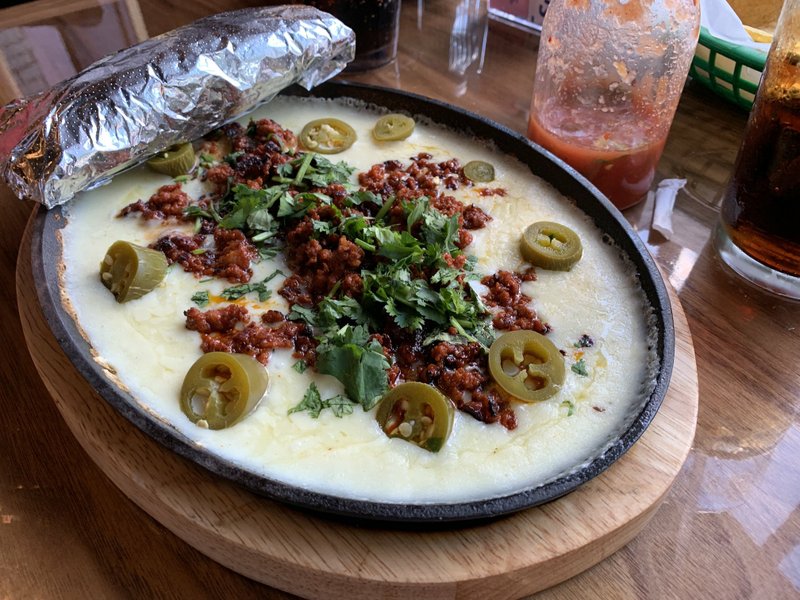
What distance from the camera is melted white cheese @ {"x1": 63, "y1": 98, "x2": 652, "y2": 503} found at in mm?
1266

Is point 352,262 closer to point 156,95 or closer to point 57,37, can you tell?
point 156,95

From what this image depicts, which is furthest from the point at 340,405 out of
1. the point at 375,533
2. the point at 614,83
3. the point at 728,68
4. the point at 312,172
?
the point at 728,68

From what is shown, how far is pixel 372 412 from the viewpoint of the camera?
4.54 feet

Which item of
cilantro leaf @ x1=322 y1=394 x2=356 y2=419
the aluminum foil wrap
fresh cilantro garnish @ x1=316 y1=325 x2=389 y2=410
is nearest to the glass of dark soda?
the aluminum foil wrap

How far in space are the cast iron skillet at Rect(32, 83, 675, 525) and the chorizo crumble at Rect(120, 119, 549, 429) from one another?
0.20 meters

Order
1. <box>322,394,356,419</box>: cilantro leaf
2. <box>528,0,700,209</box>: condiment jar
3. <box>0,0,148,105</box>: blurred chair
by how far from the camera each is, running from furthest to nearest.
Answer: <box>0,0,148,105</box>: blurred chair < <box>528,0,700,209</box>: condiment jar < <box>322,394,356,419</box>: cilantro leaf

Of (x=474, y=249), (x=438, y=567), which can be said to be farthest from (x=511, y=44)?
(x=438, y=567)

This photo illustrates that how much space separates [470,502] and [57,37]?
9.04 feet

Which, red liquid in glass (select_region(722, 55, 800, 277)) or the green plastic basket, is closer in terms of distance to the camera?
red liquid in glass (select_region(722, 55, 800, 277))

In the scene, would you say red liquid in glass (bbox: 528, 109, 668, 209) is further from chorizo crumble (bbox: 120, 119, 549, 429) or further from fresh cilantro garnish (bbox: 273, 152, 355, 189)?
fresh cilantro garnish (bbox: 273, 152, 355, 189)

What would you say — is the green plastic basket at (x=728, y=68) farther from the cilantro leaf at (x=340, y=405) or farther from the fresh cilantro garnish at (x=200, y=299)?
the fresh cilantro garnish at (x=200, y=299)

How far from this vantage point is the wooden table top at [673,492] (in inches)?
49.4

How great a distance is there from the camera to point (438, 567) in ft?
3.81

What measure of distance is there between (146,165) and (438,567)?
1485mm
